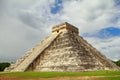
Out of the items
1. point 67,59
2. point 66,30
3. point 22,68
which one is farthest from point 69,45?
point 22,68

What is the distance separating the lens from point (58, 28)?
49.6 metres

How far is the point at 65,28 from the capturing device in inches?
1886

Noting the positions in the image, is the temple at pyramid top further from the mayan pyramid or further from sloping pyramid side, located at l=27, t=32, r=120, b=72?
sloping pyramid side, located at l=27, t=32, r=120, b=72

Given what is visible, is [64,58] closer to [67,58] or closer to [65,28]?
[67,58]

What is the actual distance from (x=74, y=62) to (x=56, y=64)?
347 centimetres

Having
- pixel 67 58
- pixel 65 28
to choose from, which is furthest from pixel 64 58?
pixel 65 28

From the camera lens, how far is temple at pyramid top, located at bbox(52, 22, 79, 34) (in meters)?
47.9

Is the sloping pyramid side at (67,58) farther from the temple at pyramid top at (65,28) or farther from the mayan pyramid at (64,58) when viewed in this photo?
the temple at pyramid top at (65,28)

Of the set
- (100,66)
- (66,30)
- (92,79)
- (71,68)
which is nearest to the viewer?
(92,79)

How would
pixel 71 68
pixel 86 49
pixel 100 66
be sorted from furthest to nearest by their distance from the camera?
pixel 86 49, pixel 100 66, pixel 71 68

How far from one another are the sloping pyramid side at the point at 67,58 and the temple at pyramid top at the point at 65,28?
79.5 inches

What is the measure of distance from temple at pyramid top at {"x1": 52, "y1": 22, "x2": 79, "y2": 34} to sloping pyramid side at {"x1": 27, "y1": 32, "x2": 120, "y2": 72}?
2.02 metres

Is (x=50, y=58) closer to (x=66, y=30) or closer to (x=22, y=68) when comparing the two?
(x=22, y=68)

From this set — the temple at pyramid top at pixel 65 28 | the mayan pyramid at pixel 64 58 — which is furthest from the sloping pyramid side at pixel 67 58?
the temple at pyramid top at pixel 65 28
